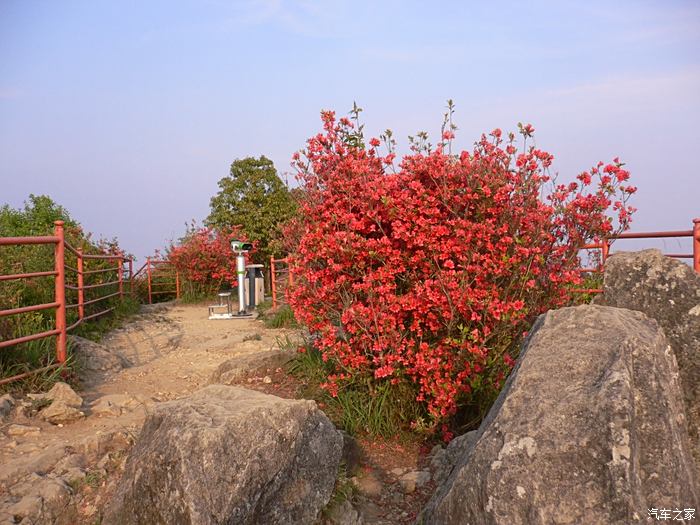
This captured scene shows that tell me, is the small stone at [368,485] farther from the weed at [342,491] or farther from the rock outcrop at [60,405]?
the rock outcrop at [60,405]

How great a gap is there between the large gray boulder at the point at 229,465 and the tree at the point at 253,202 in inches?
782

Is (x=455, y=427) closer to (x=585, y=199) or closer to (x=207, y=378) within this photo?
(x=585, y=199)

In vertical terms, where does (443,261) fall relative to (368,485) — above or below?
above

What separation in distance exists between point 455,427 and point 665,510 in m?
2.64

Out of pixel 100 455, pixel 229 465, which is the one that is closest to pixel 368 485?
pixel 229 465

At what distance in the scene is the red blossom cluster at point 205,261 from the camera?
18.5 m

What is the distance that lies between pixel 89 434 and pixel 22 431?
1.88 feet

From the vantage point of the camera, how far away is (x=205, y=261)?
734 inches

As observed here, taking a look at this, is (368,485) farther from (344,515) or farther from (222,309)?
(222,309)

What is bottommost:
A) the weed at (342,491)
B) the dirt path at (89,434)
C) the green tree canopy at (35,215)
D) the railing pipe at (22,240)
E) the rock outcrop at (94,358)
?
the weed at (342,491)

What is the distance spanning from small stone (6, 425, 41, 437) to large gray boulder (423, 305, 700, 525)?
364 cm

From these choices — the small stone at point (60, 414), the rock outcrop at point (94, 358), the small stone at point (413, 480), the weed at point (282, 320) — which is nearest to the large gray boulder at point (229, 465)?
the small stone at point (413, 480)

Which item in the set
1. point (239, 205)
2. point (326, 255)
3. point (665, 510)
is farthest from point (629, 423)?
point (239, 205)

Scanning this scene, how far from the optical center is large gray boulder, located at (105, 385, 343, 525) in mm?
3160
